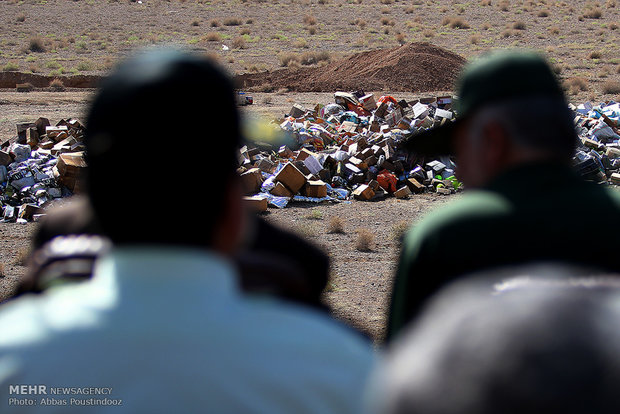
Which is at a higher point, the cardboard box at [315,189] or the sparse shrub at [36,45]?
the cardboard box at [315,189]

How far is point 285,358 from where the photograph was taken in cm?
129

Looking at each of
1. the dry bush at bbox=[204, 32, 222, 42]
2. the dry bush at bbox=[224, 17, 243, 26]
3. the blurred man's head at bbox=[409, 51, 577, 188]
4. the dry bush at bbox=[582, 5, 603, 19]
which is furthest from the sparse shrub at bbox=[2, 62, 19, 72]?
the dry bush at bbox=[582, 5, 603, 19]

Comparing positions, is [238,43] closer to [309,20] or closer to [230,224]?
[309,20]

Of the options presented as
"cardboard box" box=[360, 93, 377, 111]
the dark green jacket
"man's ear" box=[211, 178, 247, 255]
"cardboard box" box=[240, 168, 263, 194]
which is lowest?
"cardboard box" box=[240, 168, 263, 194]

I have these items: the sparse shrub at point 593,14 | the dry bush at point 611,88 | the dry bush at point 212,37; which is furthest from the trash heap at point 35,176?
the sparse shrub at point 593,14

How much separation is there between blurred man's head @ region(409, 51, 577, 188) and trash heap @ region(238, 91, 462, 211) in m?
8.37

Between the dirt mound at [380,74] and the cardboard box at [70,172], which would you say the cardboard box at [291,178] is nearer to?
the cardboard box at [70,172]

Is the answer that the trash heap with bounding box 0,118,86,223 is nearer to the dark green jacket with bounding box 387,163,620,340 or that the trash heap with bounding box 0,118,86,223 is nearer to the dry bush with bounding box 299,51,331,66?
the dark green jacket with bounding box 387,163,620,340

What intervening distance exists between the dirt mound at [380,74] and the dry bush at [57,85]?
236 inches

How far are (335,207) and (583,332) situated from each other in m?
10.5

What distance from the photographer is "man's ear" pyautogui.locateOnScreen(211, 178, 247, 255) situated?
146 centimetres

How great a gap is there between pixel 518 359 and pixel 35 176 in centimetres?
1158

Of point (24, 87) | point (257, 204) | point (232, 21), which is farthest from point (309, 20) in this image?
point (257, 204)

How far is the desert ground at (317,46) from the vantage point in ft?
30.8
